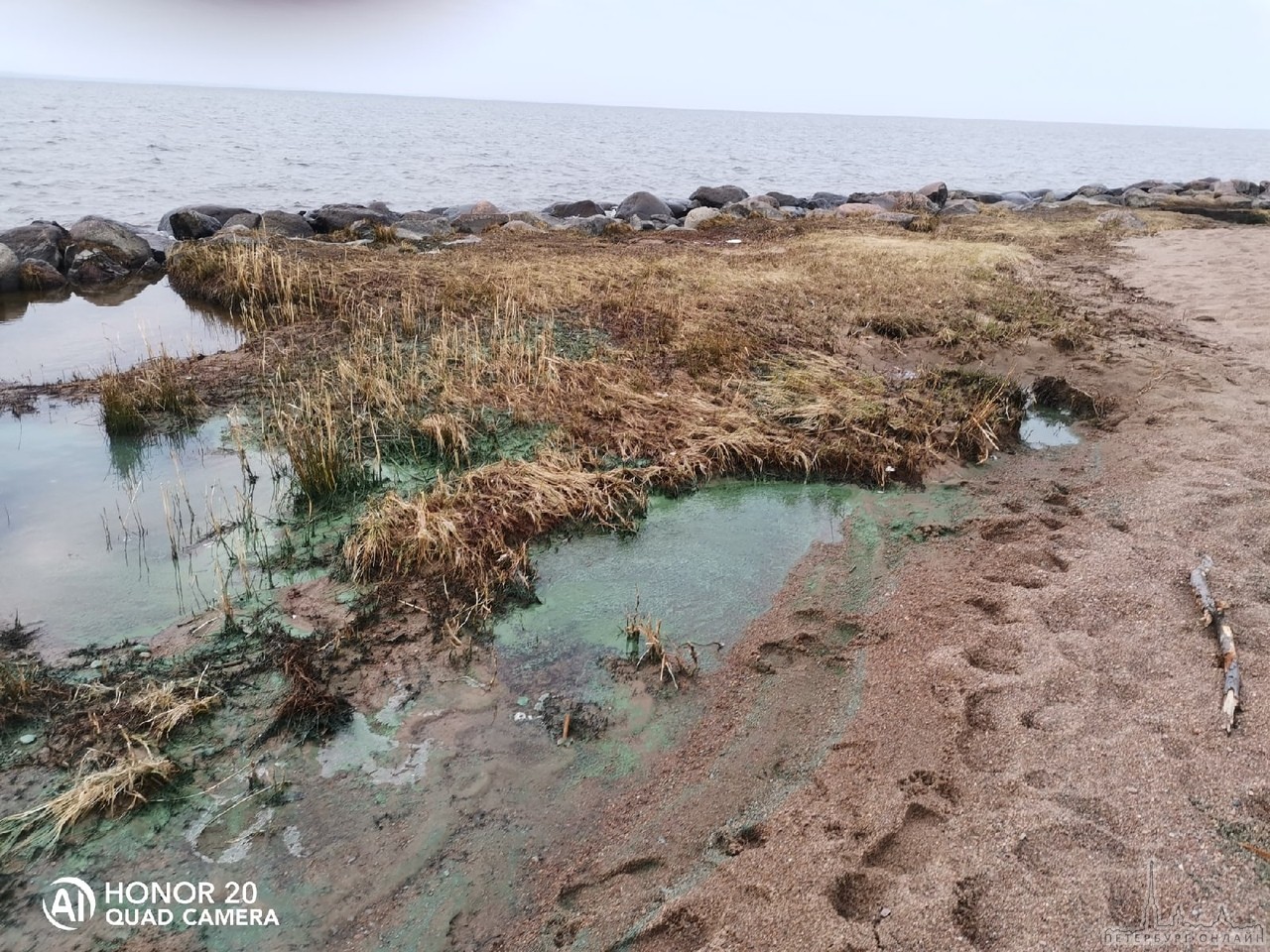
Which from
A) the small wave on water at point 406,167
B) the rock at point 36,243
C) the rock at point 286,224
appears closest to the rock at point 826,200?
the small wave on water at point 406,167

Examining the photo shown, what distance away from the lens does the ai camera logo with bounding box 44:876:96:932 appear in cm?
345

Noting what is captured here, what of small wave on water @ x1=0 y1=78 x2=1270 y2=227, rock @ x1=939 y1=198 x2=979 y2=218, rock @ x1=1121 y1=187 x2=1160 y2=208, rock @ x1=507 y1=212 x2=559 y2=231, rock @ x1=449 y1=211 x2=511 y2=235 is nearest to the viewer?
rock @ x1=449 y1=211 x2=511 y2=235

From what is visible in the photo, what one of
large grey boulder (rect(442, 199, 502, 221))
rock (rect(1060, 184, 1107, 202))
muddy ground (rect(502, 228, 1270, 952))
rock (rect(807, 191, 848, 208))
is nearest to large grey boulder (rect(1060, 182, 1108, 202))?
rock (rect(1060, 184, 1107, 202))

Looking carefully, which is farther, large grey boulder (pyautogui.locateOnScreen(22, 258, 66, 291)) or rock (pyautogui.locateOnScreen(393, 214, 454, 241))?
rock (pyautogui.locateOnScreen(393, 214, 454, 241))

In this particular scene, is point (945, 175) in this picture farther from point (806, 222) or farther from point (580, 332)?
point (580, 332)

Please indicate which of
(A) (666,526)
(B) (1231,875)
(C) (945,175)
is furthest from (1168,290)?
(C) (945,175)

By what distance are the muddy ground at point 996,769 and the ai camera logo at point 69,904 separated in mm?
2068

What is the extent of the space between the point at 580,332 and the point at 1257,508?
8508mm

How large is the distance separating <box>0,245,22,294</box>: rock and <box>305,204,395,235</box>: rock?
785 centimetres

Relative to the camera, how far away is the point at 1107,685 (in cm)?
436

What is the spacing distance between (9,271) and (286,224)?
6851 millimetres

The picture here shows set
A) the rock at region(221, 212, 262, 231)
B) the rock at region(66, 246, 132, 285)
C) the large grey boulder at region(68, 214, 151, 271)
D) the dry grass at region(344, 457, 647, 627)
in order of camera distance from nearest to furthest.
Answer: the dry grass at region(344, 457, 647, 627) < the rock at region(66, 246, 132, 285) < the large grey boulder at region(68, 214, 151, 271) < the rock at region(221, 212, 262, 231)

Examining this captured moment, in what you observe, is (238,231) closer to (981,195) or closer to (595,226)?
(595,226)

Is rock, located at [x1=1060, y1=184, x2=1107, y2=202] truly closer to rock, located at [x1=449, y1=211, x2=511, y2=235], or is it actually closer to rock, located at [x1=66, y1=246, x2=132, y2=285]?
rock, located at [x1=449, y1=211, x2=511, y2=235]
